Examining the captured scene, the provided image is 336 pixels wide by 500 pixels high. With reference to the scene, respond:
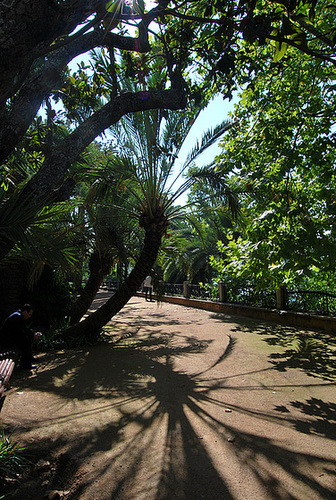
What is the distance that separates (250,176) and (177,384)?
4322mm

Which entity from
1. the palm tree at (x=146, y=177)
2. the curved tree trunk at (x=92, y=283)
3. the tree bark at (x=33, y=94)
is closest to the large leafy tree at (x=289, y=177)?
the palm tree at (x=146, y=177)

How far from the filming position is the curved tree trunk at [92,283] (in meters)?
9.76

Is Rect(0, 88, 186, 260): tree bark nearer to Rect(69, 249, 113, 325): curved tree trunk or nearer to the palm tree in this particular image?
the palm tree

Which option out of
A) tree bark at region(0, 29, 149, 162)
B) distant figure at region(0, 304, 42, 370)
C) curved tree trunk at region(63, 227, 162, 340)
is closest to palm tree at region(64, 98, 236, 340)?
curved tree trunk at region(63, 227, 162, 340)

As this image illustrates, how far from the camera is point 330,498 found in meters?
2.43

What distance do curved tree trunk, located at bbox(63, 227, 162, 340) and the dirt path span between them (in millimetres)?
1110

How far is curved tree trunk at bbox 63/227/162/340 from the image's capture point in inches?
324

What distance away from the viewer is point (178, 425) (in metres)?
3.71

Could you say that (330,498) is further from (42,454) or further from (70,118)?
(70,118)

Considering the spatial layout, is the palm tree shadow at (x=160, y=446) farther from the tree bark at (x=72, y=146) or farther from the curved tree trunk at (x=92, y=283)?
the curved tree trunk at (x=92, y=283)

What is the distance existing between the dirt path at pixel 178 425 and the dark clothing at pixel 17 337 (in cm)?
41

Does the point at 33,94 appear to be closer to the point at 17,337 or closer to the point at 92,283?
the point at 17,337

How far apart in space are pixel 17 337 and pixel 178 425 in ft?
11.6

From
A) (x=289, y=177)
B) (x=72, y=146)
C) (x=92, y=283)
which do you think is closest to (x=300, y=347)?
(x=289, y=177)
